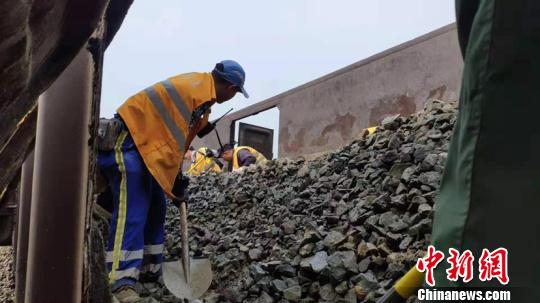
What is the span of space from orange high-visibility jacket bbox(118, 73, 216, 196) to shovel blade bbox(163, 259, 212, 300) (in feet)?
1.46

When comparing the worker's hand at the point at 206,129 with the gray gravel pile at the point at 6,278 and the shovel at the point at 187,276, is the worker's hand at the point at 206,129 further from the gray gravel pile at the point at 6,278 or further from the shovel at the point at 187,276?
the gray gravel pile at the point at 6,278

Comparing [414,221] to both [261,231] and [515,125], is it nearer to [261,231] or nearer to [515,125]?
[261,231]

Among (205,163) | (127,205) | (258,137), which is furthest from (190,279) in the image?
(258,137)

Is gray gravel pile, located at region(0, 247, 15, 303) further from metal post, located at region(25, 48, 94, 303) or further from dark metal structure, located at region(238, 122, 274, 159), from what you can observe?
dark metal structure, located at region(238, 122, 274, 159)

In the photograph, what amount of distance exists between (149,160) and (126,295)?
0.75 metres

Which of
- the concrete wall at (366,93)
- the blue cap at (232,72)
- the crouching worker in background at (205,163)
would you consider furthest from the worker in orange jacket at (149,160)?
the crouching worker in background at (205,163)

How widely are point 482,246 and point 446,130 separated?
358cm

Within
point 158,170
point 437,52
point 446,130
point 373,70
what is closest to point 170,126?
point 158,170

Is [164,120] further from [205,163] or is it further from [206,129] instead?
[205,163]

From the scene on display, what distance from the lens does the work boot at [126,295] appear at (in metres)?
2.70

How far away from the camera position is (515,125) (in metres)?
0.73

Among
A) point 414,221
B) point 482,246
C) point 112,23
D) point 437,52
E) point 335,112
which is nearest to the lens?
point 482,246

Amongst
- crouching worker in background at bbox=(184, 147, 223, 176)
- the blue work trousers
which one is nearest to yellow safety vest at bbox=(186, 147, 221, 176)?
crouching worker in background at bbox=(184, 147, 223, 176)

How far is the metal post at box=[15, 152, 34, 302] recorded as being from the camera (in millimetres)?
1769
